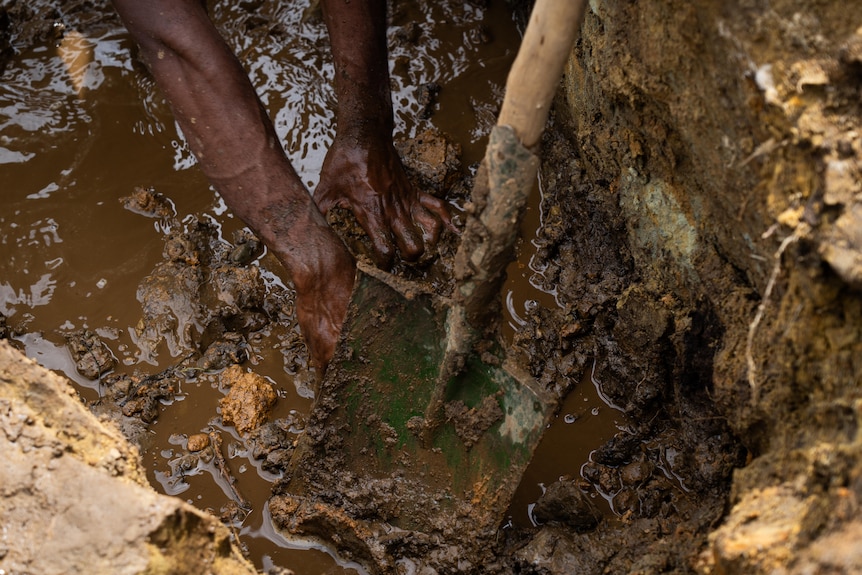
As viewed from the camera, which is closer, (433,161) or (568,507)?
(568,507)

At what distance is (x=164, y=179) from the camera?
2.96m

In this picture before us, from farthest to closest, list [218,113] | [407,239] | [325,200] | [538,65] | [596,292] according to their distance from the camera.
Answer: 1. [325,200]
2. [407,239]
3. [596,292]
4. [218,113]
5. [538,65]

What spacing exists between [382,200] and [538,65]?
1.22 meters

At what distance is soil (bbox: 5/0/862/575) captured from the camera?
1.35 metres

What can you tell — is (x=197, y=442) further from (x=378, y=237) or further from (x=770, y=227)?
(x=770, y=227)

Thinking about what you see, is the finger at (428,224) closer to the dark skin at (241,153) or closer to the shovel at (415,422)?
the dark skin at (241,153)

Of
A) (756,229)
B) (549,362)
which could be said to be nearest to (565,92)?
(549,362)

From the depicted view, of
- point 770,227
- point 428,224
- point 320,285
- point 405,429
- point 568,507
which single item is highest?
point 428,224

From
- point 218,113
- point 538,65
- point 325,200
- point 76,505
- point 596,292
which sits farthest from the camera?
point 325,200

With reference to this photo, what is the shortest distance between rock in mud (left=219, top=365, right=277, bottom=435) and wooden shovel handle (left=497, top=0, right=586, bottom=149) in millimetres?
1214

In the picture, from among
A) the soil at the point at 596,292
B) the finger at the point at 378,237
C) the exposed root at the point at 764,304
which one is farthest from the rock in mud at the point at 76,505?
the finger at the point at 378,237

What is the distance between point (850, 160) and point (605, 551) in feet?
3.67

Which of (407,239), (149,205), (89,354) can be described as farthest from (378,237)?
(89,354)

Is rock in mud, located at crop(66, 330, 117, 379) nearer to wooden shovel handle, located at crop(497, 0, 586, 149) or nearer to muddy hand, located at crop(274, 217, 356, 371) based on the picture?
muddy hand, located at crop(274, 217, 356, 371)
